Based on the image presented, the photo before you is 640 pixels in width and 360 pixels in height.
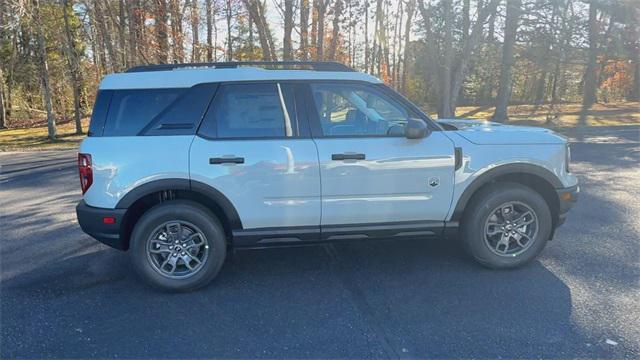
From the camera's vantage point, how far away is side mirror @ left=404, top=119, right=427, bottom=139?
3.71 metres

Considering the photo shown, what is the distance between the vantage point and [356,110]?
3.96 metres

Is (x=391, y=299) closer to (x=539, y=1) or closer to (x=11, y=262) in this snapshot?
(x=11, y=262)

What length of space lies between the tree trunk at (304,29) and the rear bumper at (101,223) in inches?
566

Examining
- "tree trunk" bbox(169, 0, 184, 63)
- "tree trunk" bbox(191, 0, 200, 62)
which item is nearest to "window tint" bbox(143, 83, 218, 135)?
"tree trunk" bbox(169, 0, 184, 63)

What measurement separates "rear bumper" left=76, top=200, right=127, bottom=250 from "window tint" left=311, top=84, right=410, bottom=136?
1944 millimetres

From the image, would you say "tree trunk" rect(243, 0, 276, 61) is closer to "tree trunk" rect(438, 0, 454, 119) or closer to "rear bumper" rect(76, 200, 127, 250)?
"tree trunk" rect(438, 0, 454, 119)

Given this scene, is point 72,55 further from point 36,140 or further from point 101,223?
point 101,223

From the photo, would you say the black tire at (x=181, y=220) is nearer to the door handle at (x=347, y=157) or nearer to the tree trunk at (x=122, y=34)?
the door handle at (x=347, y=157)

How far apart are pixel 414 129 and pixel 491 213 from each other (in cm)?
114

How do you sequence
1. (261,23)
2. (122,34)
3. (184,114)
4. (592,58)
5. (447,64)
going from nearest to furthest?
(184,114), (261,23), (447,64), (122,34), (592,58)

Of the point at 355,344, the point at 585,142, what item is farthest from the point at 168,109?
the point at 585,142

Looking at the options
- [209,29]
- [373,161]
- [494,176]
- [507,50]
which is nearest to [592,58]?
[507,50]

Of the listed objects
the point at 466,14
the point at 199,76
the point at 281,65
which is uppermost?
the point at 466,14

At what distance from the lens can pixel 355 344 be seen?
2916 millimetres
